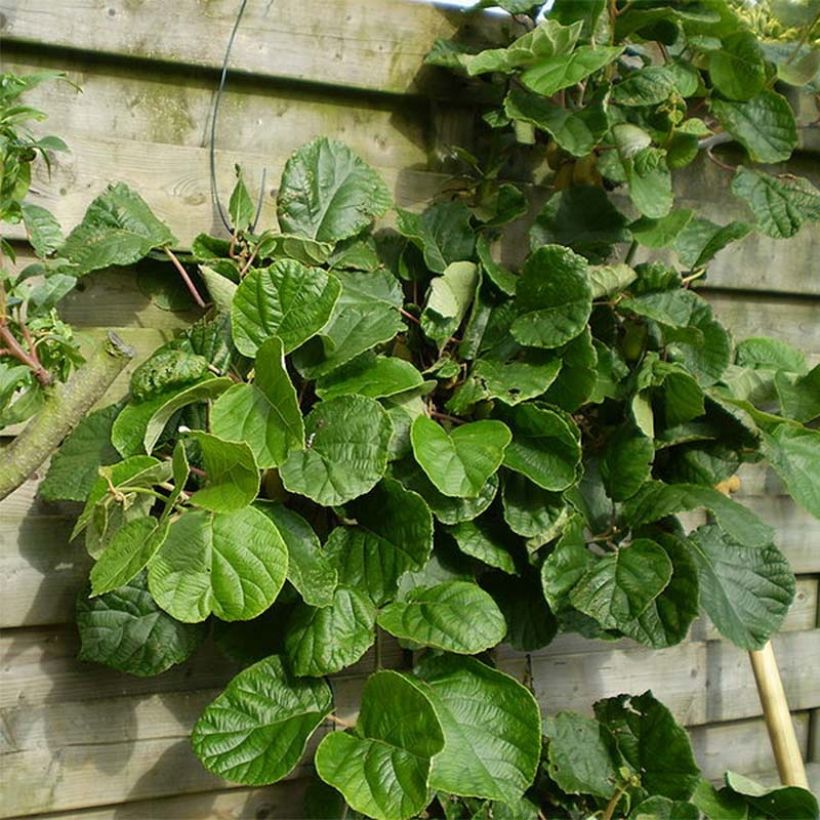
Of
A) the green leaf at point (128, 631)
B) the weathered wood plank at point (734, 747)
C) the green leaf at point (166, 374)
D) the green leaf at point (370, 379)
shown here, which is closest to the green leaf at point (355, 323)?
the green leaf at point (370, 379)

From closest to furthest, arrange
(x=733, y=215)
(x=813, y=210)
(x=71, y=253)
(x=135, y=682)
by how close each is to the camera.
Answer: (x=71, y=253) → (x=135, y=682) → (x=813, y=210) → (x=733, y=215)

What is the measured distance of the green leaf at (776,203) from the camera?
1293 mm

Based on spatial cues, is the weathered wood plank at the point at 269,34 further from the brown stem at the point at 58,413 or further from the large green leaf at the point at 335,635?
the large green leaf at the point at 335,635

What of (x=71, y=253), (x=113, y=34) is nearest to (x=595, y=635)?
(x=71, y=253)

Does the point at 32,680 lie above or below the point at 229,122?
below

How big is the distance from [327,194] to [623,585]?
0.61 meters

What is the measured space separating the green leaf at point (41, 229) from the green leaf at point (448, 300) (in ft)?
1.47

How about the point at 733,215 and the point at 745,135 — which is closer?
the point at 745,135

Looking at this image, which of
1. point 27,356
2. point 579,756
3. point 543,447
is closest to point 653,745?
point 579,756

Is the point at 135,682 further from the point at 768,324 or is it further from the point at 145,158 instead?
the point at 768,324

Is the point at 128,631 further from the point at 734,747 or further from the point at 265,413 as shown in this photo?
the point at 734,747

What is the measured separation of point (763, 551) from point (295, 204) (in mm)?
772

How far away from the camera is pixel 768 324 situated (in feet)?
5.05

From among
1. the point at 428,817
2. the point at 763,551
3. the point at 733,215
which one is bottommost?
the point at 428,817
